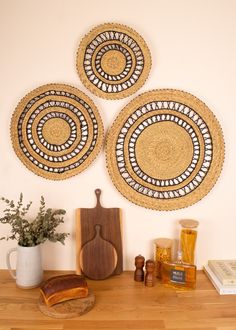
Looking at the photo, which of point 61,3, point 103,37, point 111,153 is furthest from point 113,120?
point 61,3

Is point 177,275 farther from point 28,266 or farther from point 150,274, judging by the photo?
point 28,266

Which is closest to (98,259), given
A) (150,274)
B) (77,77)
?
(150,274)

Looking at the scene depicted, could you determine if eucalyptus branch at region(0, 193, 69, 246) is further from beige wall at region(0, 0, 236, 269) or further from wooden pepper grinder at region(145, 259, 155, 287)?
wooden pepper grinder at region(145, 259, 155, 287)

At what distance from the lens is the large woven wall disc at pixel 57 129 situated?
1289 mm

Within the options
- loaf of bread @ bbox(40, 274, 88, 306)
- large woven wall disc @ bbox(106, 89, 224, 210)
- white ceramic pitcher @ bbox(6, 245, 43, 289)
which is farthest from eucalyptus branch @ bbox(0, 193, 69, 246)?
large woven wall disc @ bbox(106, 89, 224, 210)

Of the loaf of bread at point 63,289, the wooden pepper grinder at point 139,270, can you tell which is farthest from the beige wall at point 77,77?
the loaf of bread at point 63,289

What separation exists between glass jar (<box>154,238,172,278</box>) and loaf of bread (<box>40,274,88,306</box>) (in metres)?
0.31

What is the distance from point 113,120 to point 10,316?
0.77 m

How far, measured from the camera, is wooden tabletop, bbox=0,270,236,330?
100 centimetres

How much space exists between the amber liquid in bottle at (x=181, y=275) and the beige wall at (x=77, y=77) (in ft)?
0.66

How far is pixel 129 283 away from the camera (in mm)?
1266

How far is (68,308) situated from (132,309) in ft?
0.68

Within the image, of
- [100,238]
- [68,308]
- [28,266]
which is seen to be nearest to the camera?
[68,308]

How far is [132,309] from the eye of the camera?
1.09m
